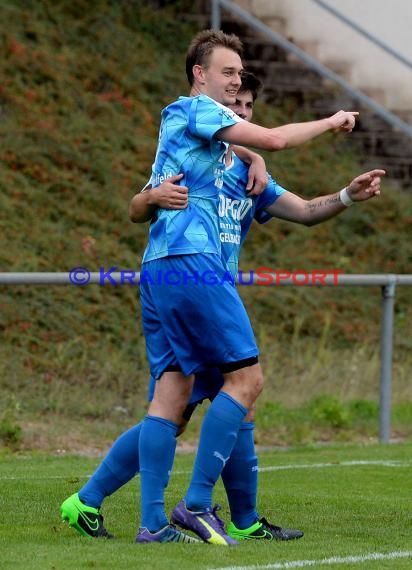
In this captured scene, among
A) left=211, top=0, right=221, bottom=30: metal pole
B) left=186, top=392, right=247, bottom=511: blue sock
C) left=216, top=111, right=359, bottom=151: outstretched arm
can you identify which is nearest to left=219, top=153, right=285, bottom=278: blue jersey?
left=216, top=111, right=359, bottom=151: outstretched arm

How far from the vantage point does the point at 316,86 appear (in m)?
17.0

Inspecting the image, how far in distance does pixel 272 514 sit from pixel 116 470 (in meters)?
1.14

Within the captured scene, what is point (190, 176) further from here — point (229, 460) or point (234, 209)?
point (229, 460)

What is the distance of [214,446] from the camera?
5.62 meters

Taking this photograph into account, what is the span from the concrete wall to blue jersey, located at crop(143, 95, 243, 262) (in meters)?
11.6

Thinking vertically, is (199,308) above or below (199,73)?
below

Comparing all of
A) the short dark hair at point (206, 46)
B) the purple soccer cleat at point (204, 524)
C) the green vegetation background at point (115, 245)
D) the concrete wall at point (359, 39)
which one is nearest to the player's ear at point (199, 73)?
the short dark hair at point (206, 46)

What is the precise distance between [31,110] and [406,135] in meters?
4.98

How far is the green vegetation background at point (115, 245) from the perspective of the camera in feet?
36.3

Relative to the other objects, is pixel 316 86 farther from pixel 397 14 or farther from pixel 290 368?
pixel 290 368

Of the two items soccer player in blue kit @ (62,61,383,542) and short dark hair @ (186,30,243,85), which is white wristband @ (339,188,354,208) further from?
short dark hair @ (186,30,243,85)

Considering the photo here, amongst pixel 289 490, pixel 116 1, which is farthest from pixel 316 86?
pixel 289 490

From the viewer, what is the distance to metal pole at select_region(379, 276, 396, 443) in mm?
10758

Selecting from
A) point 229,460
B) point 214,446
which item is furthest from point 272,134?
point 229,460
